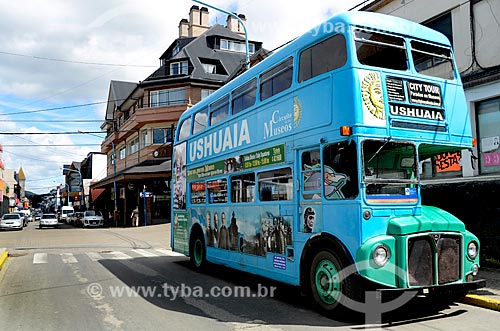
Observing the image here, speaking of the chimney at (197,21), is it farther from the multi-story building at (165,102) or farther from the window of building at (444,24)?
the window of building at (444,24)

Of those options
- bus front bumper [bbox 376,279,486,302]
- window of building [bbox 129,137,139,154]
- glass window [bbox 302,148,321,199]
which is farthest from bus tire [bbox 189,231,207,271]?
window of building [bbox 129,137,139,154]

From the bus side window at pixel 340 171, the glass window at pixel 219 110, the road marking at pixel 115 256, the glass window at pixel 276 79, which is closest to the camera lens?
the bus side window at pixel 340 171

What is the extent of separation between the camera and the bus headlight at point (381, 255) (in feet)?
20.1

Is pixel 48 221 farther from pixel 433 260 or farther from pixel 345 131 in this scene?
pixel 433 260

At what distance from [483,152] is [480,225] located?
2046mm

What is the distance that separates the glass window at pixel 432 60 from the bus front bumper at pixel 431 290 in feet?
10.5

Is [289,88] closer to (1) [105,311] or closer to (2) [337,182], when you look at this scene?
(2) [337,182]

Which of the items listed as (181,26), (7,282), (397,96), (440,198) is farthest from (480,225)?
(181,26)

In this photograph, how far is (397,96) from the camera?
6812mm

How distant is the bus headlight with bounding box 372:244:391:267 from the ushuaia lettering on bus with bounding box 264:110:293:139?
2659 millimetres

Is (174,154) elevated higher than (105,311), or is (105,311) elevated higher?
(174,154)

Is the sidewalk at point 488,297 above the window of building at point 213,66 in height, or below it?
below

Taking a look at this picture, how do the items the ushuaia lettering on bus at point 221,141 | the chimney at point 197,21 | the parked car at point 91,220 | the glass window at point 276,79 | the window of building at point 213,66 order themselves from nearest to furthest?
the glass window at point 276,79 → the ushuaia lettering on bus at point 221,141 → the parked car at point 91,220 → the window of building at point 213,66 → the chimney at point 197,21

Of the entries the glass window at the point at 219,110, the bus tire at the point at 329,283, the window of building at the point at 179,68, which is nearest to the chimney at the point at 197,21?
the window of building at the point at 179,68
